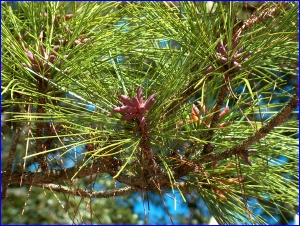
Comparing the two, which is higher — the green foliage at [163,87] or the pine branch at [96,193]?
the green foliage at [163,87]

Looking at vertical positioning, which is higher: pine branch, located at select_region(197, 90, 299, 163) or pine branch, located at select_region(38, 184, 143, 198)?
pine branch, located at select_region(197, 90, 299, 163)

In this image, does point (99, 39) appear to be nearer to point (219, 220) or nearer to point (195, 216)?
point (219, 220)

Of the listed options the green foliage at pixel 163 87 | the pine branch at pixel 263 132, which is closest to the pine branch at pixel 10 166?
the green foliage at pixel 163 87

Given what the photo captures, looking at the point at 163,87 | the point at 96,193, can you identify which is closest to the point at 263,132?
the point at 163,87

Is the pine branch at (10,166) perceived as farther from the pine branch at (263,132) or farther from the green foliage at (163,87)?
the pine branch at (263,132)

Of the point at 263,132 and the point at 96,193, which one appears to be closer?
the point at 263,132

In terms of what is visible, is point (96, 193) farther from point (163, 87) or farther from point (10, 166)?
point (163, 87)

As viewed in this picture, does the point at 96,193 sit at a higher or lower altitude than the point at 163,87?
lower

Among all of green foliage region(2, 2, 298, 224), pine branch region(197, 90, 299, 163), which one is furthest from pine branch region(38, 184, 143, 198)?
pine branch region(197, 90, 299, 163)

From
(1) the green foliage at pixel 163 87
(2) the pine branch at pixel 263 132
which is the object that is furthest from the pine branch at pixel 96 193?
(2) the pine branch at pixel 263 132

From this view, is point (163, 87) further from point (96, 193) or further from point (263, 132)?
point (96, 193)

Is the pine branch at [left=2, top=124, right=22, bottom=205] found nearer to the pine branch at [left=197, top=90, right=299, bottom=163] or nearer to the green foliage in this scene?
the green foliage

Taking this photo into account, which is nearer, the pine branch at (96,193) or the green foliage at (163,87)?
the green foliage at (163,87)
